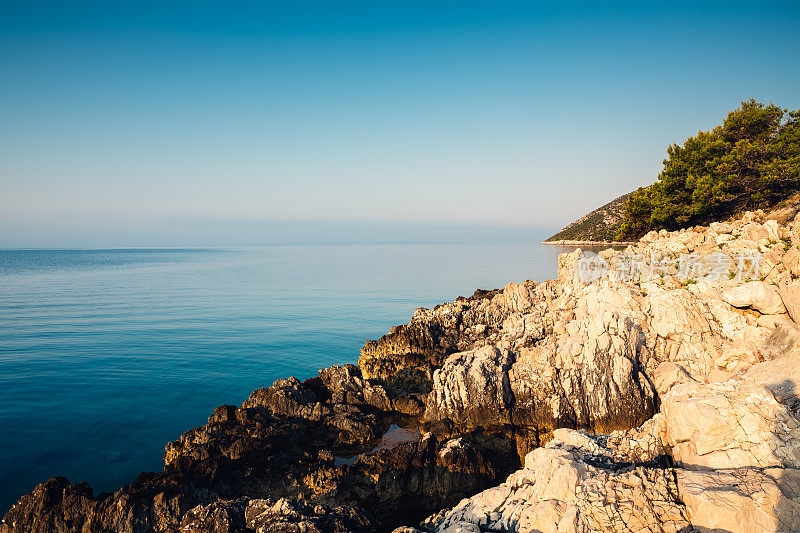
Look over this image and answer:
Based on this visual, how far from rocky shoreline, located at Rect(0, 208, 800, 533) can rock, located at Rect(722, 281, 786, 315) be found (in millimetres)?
77

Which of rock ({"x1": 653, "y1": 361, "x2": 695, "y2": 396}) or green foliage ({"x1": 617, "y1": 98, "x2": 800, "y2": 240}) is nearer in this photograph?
rock ({"x1": 653, "y1": 361, "x2": 695, "y2": 396})

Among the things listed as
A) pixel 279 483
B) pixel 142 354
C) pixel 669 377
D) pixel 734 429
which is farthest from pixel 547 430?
pixel 142 354

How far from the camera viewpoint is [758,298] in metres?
15.8

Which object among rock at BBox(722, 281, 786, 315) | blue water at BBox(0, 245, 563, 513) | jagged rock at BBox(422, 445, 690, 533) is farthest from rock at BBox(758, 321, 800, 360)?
blue water at BBox(0, 245, 563, 513)

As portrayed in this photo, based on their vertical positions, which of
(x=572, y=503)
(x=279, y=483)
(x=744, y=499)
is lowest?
(x=279, y=483)

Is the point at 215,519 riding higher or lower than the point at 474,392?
lower

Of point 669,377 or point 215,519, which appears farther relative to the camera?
point 669,377

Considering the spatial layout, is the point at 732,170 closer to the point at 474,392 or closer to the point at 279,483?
the point at 474,392

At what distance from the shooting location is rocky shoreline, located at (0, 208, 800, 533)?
7.87 meters

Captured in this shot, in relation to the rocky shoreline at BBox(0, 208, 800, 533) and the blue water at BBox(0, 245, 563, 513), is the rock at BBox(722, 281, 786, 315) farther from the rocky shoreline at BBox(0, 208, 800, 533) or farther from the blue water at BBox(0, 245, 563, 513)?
the blue water at BBox(0, 245, 563, 513)

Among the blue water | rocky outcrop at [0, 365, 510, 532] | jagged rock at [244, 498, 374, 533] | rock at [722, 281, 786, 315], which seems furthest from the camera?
the blue water

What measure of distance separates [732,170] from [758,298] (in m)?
22.6

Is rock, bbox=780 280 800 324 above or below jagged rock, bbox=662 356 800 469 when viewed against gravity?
above

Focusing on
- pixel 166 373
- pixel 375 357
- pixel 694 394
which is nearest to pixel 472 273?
pixel 375 357
